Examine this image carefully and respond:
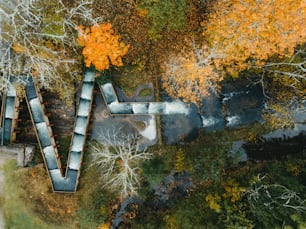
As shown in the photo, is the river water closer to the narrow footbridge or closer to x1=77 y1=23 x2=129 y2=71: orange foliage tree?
the narrow footbridge

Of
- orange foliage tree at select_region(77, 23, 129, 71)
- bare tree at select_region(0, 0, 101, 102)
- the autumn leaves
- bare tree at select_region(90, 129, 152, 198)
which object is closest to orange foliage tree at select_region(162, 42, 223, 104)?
the autumn leaves

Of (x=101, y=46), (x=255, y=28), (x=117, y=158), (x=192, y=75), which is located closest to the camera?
(x=255, y=28)

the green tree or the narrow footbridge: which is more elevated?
the green tree

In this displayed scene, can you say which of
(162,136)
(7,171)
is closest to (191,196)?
(162,136)

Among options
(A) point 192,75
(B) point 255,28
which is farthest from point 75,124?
(B) point 255,28

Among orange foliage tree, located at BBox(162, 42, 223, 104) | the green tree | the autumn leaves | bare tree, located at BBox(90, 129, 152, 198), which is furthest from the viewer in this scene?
bare tree, located at BBox(90, 129, 152, 198)

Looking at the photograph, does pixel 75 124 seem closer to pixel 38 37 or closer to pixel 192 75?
pixel 38 37
